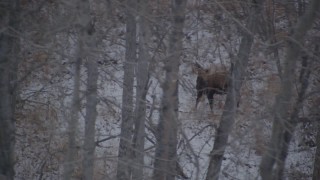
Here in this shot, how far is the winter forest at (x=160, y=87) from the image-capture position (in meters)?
6.35

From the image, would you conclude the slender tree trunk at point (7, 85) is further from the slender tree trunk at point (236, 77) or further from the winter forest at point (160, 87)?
the slender tree trunk at point (236, 77)

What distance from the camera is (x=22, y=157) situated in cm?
1295

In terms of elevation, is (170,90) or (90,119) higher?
(170,90)

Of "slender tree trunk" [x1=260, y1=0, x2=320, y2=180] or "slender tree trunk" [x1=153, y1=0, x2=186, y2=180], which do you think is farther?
"slender tree trunk" [x1=153, y1=0, x2=186, y2=180]

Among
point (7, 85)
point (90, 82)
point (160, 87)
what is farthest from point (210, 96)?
point (160, 87)

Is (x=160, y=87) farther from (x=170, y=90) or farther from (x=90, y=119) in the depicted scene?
(x=90, y=119)

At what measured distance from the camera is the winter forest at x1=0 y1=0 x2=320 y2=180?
20.8 ft

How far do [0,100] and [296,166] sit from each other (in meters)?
7.68

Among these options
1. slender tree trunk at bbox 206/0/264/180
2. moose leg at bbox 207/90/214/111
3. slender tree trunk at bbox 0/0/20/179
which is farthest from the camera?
moose leg at bbox 207/90/214/111

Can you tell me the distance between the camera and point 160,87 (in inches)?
256

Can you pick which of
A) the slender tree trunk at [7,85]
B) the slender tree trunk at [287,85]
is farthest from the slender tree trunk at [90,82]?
the slender tree trunk at [287,85]

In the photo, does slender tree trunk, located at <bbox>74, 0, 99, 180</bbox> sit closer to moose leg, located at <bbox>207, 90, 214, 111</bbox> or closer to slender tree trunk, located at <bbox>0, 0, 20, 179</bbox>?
slender tree trunk, located at <bbox>0, 0, 20, 179</bbox>

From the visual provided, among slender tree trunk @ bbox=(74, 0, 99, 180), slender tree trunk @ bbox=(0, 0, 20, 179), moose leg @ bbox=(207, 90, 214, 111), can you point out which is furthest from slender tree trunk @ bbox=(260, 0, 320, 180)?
moose leg @ bbox=(207, 90, 214, 111)

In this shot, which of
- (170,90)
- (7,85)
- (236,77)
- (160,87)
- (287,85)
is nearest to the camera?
(170,90)
